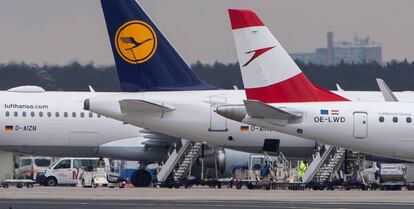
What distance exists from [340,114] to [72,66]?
28.8 m

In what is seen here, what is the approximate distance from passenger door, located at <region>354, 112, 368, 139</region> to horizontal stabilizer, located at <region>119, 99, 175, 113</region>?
756 cm

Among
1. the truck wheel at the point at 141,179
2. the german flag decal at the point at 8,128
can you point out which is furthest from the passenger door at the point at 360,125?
the german flag decal at the point at 8,128

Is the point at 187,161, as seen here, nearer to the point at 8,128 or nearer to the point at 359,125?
the point at 8,128

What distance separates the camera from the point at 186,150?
2254 inches

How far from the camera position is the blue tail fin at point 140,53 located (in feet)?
170

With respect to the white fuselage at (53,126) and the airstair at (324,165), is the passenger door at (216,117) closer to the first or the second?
the airstair at (324,165)

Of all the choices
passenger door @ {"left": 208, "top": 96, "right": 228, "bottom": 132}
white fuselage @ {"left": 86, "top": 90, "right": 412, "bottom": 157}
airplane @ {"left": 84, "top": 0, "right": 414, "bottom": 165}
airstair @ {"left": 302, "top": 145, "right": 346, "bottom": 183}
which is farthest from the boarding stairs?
airstair @ {"left": 302, "top": 145, "right": 346, "bottom": 183}

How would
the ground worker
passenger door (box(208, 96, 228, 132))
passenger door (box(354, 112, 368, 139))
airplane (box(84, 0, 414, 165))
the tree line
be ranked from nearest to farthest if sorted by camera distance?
passenger door (box(354, 112, 368, 139)) → airplane (box(84, 0, 414, 165)) → passenger door (box(208, 96, 228, 132)) → the ground worker → the tree line

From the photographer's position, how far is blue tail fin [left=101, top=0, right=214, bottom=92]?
51.8 metres

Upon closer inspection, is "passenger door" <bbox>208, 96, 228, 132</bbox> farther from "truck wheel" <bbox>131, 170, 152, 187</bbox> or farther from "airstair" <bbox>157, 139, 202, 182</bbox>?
"truck wheel" <bbox>131, 170, 152, 187</bbox>

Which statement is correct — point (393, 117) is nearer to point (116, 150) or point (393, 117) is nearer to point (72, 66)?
point (116, 150)

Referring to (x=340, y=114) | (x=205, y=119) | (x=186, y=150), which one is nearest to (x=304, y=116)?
(x=340, y=114)

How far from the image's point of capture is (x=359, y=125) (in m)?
47.3

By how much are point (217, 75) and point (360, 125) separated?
25457mm
